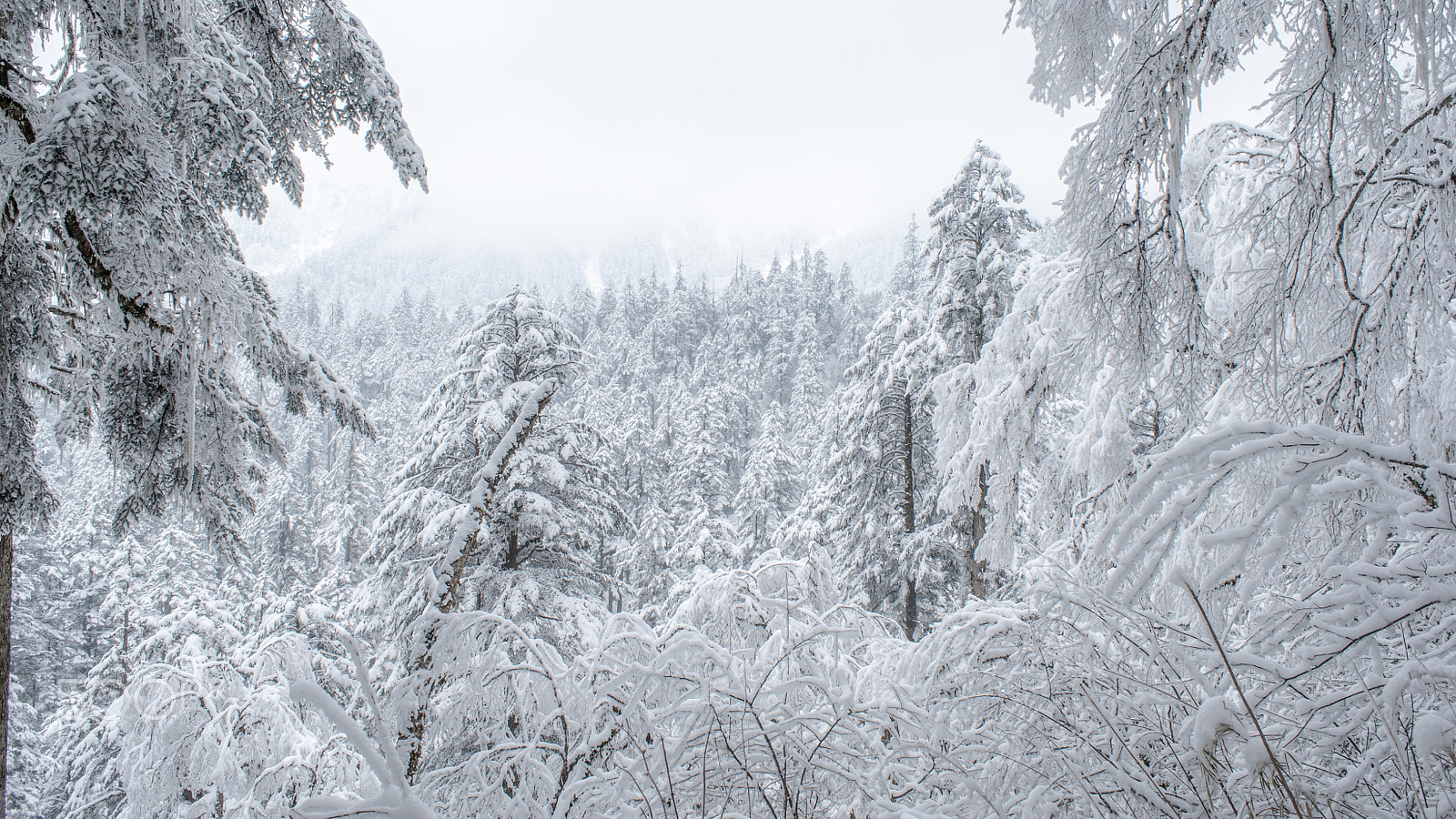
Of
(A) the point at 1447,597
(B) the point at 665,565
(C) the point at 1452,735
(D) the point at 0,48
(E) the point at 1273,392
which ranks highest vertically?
(D) the point at 0,48

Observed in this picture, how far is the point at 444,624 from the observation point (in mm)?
2352

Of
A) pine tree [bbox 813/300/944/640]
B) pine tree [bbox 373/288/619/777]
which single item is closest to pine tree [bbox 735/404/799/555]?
pine tree [bbox 813/300/944/640]

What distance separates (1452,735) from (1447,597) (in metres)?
0.27

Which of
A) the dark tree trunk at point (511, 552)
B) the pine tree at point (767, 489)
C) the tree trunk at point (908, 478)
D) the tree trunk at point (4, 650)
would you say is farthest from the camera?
the pine tree at point (767, 489)

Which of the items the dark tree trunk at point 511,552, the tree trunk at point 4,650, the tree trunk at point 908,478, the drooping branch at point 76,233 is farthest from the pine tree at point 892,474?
the tree trunk at point 4,650

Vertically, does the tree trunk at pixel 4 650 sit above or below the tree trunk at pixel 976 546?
above

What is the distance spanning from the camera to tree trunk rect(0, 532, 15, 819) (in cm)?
313

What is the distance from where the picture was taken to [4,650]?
3400 mm

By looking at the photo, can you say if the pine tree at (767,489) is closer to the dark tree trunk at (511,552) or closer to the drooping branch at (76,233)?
the dark tree trunk at (511,552)

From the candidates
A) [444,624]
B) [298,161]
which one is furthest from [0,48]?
[444,624]

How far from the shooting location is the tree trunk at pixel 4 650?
313 centimetres

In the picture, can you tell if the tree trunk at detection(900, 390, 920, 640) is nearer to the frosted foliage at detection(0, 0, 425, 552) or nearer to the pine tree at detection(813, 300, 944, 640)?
the pine tree at detection(813, 300, 944, 640)

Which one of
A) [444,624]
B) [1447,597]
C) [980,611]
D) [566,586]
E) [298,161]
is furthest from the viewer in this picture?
[566,586]

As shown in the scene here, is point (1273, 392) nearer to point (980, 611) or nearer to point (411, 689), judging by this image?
point (980, 611)
